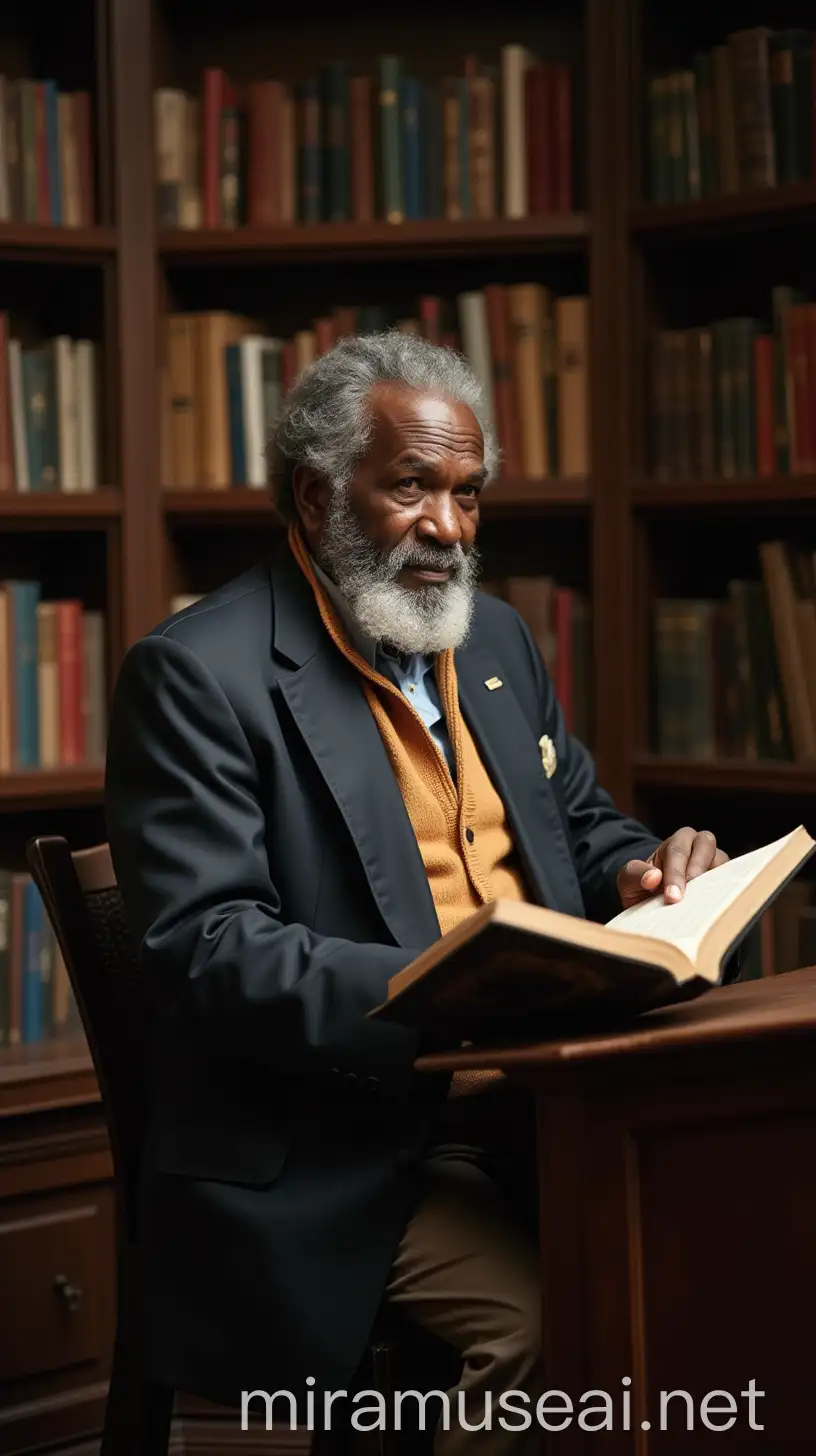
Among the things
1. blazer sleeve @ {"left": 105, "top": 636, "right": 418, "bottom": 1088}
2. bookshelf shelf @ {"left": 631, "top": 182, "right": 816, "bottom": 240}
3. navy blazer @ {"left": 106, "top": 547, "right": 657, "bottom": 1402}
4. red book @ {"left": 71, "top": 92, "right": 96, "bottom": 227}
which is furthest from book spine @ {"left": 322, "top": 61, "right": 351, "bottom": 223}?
blazer sleeve @ {"left": 105, "top": 636, "right": 418, "bottom": 1088}

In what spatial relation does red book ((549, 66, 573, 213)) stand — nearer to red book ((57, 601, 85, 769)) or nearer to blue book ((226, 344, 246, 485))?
blue book ((226, 344, 246, 485))

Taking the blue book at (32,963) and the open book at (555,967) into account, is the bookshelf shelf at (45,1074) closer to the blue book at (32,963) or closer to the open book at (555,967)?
the blue book at (32,963)

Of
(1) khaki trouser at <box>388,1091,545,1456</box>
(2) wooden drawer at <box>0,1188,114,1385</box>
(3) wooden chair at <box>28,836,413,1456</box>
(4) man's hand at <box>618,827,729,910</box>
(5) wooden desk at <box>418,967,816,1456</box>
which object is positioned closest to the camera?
(5) wooden desk at <box>418,967,816,1456</box>

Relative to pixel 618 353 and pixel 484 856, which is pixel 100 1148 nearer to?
pixel 484 856

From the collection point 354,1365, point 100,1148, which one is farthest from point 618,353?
point 354,1365

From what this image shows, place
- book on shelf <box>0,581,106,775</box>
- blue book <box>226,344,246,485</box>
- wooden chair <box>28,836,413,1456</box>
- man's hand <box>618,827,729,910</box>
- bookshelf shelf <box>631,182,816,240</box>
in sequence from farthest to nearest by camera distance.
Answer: blue book <box>226,344,246,485</box> → book on shelf <box>0,581,106,775</box> → bookshelf shelf <box>631,182,816,240</box> → wooden chair <box>28,836,413,1456</box> → man's hand <box>618,827,729,910</box>

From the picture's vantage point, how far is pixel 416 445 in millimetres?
1993

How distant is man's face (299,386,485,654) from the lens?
1988 mm

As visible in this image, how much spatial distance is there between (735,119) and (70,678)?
59.8 inches

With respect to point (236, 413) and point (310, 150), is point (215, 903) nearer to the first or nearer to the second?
point (236, 413)

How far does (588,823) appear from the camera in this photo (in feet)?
7.45

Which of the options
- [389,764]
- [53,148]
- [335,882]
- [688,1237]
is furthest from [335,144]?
[688,1237]

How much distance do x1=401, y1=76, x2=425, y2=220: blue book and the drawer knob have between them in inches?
76.3

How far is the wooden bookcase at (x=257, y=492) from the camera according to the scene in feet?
8.85
